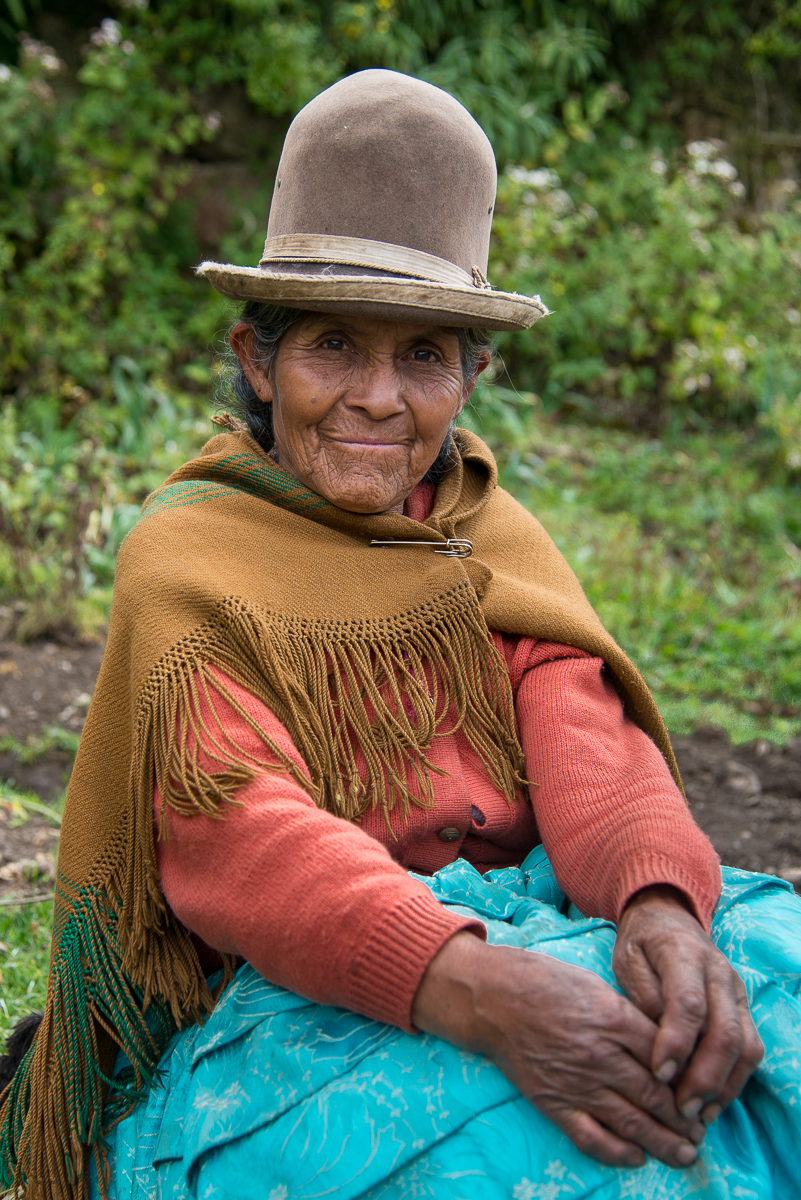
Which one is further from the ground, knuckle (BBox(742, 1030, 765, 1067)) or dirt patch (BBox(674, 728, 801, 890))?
knuckle (BBox(742, 1030, 765, 1067))

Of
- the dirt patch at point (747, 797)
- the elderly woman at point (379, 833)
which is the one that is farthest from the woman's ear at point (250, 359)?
the dirt patch at point (747, 797)

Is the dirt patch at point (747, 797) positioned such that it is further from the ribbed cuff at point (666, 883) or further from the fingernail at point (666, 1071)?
the fingernail at point (666, 1071)

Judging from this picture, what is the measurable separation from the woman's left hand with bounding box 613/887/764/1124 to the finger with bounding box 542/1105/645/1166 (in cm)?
8

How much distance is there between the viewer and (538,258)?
702 cm

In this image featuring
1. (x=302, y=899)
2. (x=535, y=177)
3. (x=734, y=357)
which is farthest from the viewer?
(x=734, y=357)

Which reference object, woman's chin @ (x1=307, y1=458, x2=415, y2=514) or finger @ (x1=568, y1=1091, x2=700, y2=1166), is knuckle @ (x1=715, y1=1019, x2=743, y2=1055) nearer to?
finger @ (x1=568, y1=1091, x2=700, y2=1166)

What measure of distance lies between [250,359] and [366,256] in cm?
34

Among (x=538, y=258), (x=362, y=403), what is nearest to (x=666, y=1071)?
(x=362, y=403)

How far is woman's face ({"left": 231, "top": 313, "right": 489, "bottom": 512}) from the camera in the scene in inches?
70.6

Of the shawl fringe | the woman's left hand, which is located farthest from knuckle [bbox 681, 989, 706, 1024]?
the shawl fringe

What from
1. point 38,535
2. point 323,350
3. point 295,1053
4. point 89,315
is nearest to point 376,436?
point 323,350

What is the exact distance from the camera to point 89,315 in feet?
21.2

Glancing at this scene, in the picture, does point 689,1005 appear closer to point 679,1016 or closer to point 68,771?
point 679,1016

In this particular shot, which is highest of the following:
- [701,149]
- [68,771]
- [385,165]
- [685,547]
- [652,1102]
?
[701,149]
